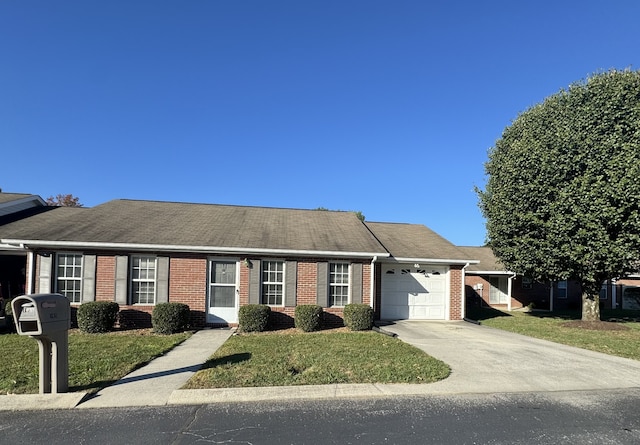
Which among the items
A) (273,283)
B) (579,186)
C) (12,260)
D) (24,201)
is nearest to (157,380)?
(273,283)

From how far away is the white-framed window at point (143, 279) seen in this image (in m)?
12.5

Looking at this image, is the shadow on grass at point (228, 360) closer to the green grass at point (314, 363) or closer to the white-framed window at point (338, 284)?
the green grass at point (314, 363)

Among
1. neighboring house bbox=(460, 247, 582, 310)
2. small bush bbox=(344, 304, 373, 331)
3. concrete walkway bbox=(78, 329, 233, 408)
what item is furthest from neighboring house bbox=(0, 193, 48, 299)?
neighboring house bbox=(460, 247, 582, 310)

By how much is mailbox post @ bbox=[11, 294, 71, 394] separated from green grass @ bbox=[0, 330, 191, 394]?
1.13ft

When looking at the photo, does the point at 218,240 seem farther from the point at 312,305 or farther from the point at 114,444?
the point at 114,444

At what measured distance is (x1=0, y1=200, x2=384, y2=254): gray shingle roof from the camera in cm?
1270

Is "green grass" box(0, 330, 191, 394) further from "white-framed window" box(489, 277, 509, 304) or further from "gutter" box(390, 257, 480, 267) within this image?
"white-framed window" box(489, 277, 509, 304)

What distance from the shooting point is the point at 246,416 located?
5.01 metres

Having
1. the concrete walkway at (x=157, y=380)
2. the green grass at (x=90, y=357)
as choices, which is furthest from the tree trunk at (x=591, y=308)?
the green grass at (x=90, y=357)

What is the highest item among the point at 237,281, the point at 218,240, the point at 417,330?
the point at 218,240

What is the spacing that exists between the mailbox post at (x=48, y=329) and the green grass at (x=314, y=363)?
1807 mm

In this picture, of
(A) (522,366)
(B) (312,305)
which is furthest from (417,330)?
(A) (522,366)

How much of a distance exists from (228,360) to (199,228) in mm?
7287

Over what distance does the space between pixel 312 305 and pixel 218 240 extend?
369 cm
